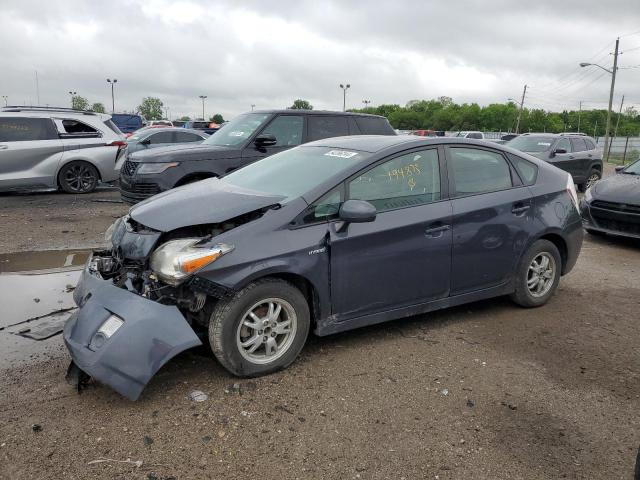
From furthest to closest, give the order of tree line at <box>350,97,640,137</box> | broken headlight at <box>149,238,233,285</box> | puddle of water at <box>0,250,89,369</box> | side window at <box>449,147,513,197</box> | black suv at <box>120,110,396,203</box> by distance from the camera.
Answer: tree line at <box>350,97,640,137</box> → black suv at <box>120,110,396,203</box> → side window at <box>449,147,513,197</box> → puddle of water at <box>0,250,89,369</box> → broken headlight at <box>149,238,233,285</box>

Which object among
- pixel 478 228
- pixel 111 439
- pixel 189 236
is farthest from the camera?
pixel 478 228

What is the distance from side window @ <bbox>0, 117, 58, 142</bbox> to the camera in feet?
36.9

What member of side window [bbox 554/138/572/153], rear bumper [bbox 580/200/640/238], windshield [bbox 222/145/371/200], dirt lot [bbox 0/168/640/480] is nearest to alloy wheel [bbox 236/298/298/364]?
dirt lot [bbox 0/168/640/480]

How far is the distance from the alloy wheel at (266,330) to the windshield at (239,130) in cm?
540

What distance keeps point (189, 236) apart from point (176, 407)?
1074 millimetres

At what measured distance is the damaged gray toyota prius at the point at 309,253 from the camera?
3.42 meters

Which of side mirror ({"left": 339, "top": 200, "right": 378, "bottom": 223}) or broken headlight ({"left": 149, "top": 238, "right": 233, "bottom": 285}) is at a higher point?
side mirror ({"left": 339, "top": 200, "right": 378, "bottom": 223})

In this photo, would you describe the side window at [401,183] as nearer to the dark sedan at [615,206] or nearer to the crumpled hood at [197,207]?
the crumpled hood at [197,207]

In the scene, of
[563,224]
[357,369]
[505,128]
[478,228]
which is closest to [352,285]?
[357,369]

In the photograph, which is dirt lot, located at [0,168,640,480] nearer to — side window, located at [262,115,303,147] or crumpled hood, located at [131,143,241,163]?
crumpled hood, located at [131,143,241,163]

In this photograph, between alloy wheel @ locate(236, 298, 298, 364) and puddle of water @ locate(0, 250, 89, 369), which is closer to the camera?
alloy wheel @ locate(236, 298, 298, 364)

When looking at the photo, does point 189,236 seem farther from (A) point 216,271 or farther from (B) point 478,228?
(B) point 478,228

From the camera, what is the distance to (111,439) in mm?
3004

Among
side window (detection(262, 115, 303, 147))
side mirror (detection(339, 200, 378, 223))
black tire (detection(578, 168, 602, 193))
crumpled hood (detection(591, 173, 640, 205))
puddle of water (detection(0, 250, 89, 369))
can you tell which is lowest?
puddle of water (detection(0, 250, 89, 369))
